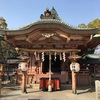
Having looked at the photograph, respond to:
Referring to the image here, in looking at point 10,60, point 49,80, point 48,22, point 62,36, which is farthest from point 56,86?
point 10,60

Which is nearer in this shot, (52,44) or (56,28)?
(56,28)

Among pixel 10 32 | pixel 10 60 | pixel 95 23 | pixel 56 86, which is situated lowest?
pixel 56 86

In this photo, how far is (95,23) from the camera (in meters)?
28.4

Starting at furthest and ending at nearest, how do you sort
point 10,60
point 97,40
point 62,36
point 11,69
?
point 11,69
point 10,60
point 97,40
point 62,36

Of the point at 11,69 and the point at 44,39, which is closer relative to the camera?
the point at 44,39

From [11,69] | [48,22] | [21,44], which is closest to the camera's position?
[48,22]

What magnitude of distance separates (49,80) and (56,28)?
148 inches

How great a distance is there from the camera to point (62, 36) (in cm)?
1110

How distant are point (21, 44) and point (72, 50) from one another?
12.4ft

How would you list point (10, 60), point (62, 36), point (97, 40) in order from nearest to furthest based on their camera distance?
point (62, 36)
point (97, 40)
point (10, 60)

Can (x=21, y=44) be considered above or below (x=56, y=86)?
above

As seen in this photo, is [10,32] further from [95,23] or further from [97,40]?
[95,23]

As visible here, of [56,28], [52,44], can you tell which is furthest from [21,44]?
[56,28]

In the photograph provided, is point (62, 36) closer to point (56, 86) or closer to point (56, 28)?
point (56, 28)
